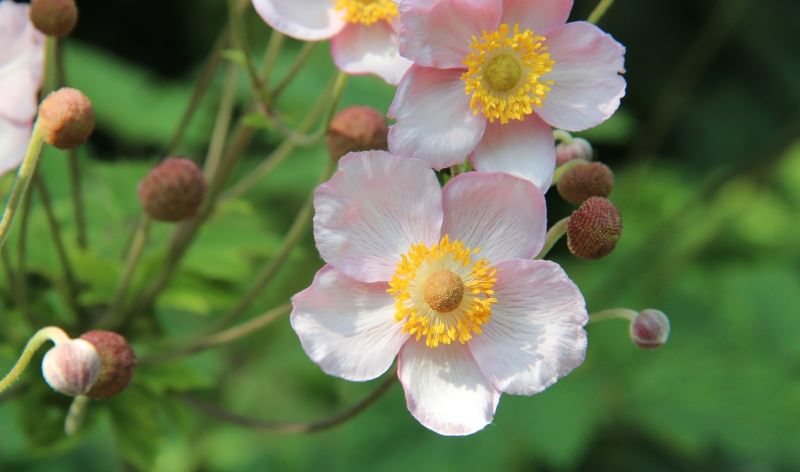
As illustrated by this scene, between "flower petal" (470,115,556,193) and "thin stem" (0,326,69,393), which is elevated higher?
"flower petal" (470,115,556,193)

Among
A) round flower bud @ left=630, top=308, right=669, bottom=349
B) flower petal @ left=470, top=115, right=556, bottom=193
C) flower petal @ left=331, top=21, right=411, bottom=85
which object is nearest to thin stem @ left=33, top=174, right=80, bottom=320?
flower petal @ left=331, top=21, right=411, bottom=85

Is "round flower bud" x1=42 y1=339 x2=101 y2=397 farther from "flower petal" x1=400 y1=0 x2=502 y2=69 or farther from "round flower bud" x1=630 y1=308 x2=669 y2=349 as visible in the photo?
"round flower bud" x1=630 y1=308 x2=669 y2=349

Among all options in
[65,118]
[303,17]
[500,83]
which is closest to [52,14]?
[65,118]

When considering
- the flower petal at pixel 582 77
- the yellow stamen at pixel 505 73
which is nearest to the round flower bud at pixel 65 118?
the yellow stamen at pixel 505 73

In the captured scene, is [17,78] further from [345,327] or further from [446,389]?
[446,389]

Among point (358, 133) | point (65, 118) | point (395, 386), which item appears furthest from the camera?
point (395, 386)

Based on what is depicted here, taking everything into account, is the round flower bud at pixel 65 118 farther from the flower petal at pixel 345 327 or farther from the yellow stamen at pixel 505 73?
the yellow stamen at pixel 505 73

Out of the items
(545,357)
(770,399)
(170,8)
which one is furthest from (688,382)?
(170,8)

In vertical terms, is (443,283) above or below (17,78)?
above
